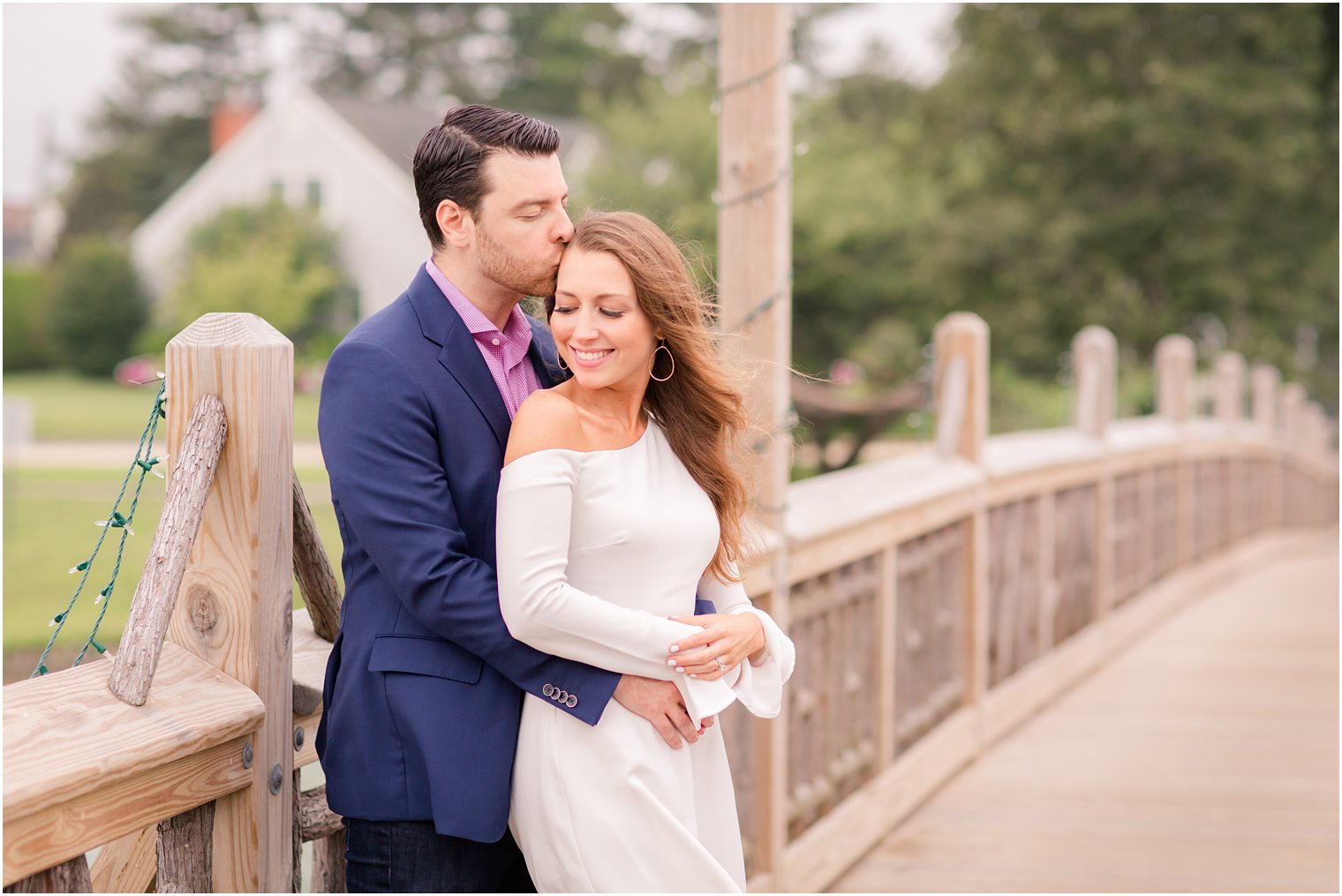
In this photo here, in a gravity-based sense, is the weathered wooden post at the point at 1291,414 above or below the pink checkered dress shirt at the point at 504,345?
above

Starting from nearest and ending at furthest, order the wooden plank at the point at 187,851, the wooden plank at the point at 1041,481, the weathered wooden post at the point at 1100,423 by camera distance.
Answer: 1. the wooden plank at the point at 187,851
2. the wooden plank at the point at 1041,481
3. the weathered wooden post at the point at 1100,423

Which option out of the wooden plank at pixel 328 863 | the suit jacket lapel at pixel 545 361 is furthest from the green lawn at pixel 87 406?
the suit jacket lapel at pixel 545 361

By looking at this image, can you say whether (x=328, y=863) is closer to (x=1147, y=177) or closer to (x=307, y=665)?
(x=307, y=665)

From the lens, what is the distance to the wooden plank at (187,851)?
6.87 feet

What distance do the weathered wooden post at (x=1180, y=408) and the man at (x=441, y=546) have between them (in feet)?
26.2

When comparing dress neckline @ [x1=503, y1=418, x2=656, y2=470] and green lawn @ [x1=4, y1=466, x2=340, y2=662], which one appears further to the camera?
green lawn @ [x1=4, y1=466, x2=340, y2=662]

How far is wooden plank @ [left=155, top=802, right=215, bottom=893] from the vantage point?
2094 millimetres

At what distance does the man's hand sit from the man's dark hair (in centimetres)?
77

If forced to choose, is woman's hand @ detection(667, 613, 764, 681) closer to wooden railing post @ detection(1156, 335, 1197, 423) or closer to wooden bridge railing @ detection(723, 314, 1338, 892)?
wooden bridge railing @ detection(723, 314, 1338, 892)

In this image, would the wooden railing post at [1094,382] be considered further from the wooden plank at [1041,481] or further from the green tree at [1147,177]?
the green tree at [1147,177]

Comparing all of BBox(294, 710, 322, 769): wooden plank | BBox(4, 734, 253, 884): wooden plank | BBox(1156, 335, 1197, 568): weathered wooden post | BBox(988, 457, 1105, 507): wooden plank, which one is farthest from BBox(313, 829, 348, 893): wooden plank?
BBox(1156, 335, 1197, 568): weathered wooden post

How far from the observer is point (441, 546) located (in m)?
2.01

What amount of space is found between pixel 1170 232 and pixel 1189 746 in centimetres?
1907

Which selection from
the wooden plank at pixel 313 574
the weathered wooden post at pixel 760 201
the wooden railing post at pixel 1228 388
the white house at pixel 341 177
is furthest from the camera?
the white house at pixel 341 177
